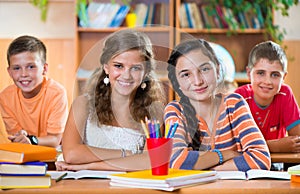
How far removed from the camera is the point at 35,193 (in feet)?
5.04

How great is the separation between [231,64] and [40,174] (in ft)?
11.0

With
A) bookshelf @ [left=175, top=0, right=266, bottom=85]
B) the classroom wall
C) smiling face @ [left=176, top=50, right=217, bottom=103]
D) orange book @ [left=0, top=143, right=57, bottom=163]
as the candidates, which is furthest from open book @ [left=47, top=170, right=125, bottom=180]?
the classroom wall

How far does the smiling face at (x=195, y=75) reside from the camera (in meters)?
1.76

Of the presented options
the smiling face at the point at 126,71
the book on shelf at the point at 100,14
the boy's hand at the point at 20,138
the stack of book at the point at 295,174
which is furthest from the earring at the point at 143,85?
the book on shelf at the point at 100,14

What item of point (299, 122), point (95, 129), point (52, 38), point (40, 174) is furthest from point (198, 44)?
point (52, 38)

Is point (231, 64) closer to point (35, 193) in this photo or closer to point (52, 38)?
point (52, 38)

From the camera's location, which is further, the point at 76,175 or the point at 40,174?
the point at 76,175

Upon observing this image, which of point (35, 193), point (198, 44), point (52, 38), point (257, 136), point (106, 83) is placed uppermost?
point (52, 38)

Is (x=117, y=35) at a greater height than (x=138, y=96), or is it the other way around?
(x=117, y=35)

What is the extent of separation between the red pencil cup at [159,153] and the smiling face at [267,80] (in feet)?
4.55

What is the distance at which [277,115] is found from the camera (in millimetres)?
2955

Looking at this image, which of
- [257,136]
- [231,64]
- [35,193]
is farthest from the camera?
[231,64]

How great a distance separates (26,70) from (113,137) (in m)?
1.17

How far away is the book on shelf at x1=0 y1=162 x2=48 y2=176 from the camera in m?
1.59
